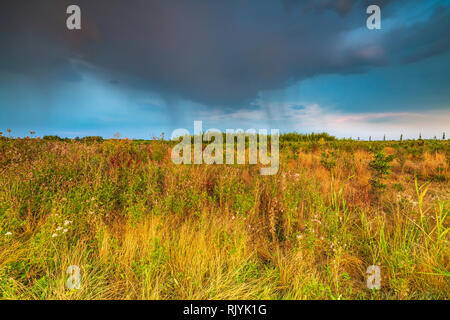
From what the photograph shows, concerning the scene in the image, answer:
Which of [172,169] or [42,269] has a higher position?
[172,169]

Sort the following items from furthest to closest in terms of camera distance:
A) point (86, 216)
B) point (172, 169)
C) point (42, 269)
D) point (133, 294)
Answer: point (172, 169)
point (86, 216)
point (42, 269)
point (133, 294)

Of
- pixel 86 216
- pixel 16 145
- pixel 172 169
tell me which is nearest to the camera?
pixel 86 216

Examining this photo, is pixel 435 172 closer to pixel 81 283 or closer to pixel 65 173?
pixel 81 283

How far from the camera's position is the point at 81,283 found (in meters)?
2.06

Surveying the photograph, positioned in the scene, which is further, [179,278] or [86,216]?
[86,216]

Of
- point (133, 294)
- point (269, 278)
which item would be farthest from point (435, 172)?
point (133, 294)

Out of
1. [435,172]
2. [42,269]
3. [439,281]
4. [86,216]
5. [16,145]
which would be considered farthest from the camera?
[435,172]

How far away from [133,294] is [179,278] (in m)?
0.47
